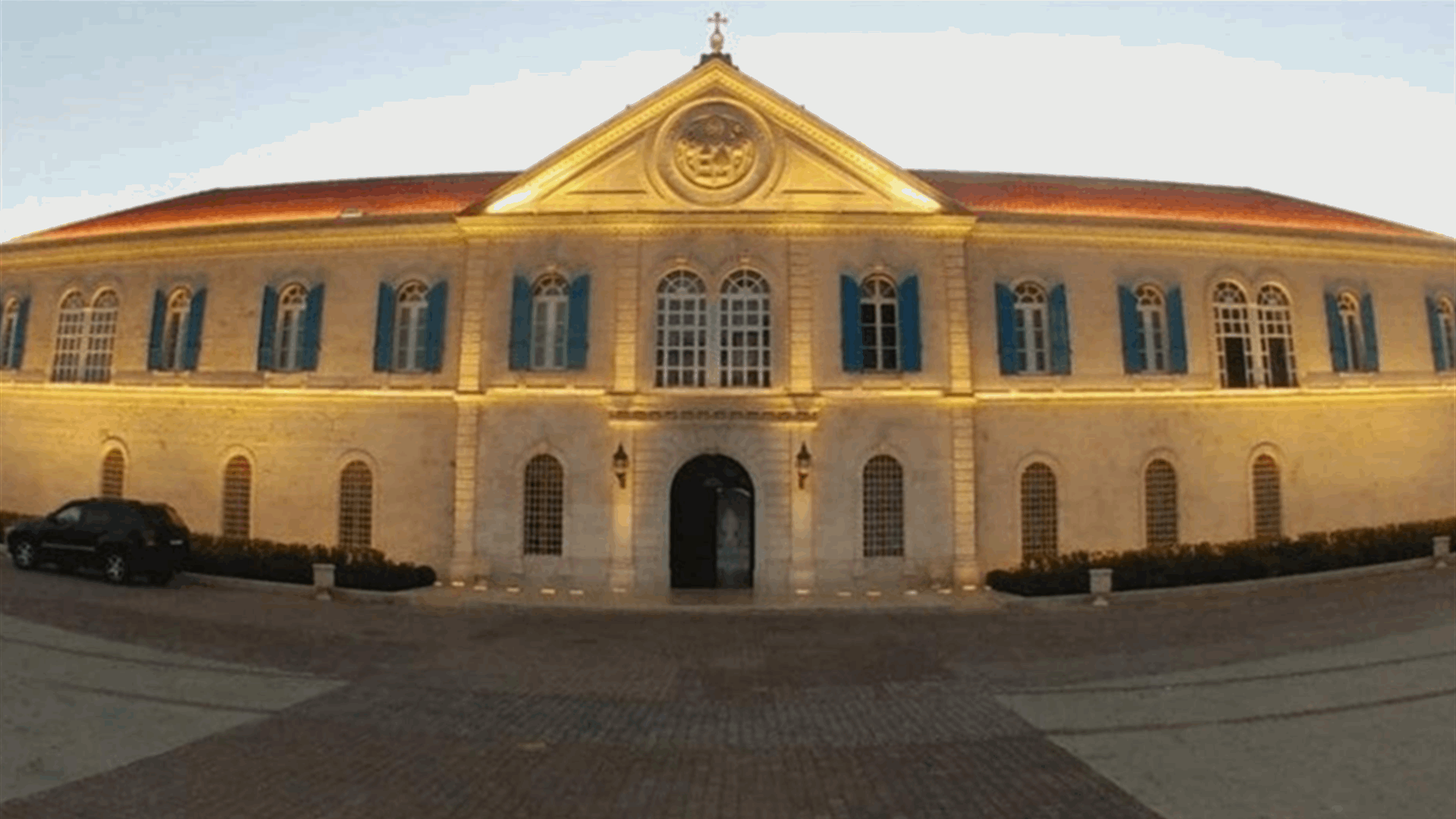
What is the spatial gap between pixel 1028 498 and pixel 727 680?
13273 mm

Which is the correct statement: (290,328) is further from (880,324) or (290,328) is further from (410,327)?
(880,324)

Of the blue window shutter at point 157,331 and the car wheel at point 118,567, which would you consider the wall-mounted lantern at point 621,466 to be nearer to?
the car wheel at point 118,567

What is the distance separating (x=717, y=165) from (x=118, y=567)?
18.8m

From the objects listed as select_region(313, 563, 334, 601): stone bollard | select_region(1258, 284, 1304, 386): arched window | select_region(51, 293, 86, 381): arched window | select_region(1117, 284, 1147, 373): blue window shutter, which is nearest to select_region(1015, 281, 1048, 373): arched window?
select_region(1117, 284, 1147, 373): blue window shutter

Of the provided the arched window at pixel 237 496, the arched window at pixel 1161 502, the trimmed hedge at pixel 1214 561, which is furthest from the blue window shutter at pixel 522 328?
the arched window at pixel 1161 502

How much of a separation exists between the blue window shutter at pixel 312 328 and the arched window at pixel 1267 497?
28582 millimetres

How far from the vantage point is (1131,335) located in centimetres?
2456

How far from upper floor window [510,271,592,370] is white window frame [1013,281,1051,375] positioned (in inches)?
494

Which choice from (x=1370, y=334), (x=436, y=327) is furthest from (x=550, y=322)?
(x=1370, y=334)

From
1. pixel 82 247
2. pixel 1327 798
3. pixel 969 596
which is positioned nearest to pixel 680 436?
pixel 969 596

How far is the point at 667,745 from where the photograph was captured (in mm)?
10609

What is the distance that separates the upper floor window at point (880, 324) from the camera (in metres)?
23.0

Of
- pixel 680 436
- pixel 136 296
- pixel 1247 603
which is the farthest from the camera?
pixel 136 296

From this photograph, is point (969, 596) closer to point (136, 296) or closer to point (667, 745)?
point (667, 745)
